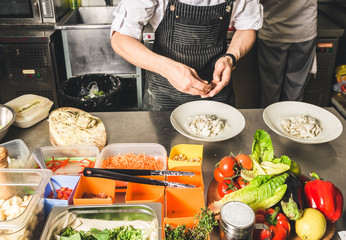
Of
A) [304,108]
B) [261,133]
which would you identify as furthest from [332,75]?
[261,133]

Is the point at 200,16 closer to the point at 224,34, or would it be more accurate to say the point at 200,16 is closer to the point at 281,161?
the point at 224,34

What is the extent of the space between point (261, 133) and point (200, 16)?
3.00 ft

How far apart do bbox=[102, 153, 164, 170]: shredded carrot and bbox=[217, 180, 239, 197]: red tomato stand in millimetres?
312

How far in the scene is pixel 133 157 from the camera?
5.19 feet

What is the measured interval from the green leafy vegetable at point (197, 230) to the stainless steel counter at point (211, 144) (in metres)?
0.38

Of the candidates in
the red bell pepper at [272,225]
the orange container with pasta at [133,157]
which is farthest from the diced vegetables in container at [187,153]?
the red bell pepper at [272,225]

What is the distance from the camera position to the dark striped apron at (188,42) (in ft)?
6.73

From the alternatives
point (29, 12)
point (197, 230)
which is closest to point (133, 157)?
point (197, 230)

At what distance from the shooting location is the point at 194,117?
189 cm

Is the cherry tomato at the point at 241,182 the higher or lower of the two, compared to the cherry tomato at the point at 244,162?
lower

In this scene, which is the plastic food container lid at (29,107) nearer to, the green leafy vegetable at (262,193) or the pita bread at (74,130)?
the pita bread at (74,130)

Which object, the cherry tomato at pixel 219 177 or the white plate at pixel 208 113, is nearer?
the cherry tomato at pixel 219 177

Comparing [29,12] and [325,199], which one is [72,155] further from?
[29,12]

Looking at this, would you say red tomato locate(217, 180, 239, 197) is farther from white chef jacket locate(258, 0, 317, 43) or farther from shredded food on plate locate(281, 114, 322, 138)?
white chef jacket locate(258, 0, 317, 43)
